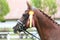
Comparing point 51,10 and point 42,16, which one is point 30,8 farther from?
point 51,10

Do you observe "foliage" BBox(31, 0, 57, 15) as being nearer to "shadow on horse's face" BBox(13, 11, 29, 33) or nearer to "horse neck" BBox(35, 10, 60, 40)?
"shadow on horse's face" BBox(13, 11, 29, 33)

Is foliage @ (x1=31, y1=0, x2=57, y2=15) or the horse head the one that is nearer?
the horse head

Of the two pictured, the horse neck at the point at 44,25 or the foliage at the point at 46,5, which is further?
the foliage at the point at 46,5

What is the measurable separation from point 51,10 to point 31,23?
17.1 meters

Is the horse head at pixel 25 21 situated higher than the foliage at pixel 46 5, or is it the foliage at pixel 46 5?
the horse head at pixel 25 21

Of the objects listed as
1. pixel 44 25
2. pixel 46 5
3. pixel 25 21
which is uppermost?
pixel 25 21

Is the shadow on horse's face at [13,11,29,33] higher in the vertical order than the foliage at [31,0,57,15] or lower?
higher

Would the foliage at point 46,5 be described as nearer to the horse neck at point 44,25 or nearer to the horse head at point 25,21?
the horse head at point 25,21

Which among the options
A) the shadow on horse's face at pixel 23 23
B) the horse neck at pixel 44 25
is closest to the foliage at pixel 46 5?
the shadow on horse's face at pixel 23 23

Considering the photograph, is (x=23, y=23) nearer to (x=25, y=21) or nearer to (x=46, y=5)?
(x=25, y=21)

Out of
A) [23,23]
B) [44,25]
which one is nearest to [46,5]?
[23,23]

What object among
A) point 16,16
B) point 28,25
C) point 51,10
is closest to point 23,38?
point 28,25

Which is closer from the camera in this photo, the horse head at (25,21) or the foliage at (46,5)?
the horse head at (25,21)

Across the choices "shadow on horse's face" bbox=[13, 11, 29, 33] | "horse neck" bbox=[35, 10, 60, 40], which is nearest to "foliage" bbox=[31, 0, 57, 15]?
"shadow on horse's face" bbox=[13, 11, 29, 33]
